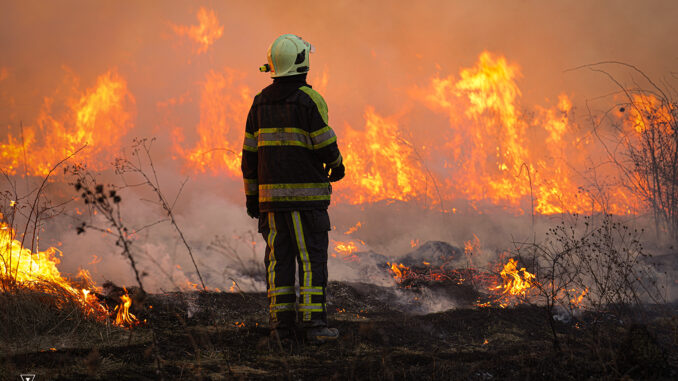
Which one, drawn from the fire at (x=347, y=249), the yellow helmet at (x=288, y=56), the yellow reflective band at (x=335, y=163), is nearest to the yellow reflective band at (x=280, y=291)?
the yellow reflective band at (x=335, y=163)

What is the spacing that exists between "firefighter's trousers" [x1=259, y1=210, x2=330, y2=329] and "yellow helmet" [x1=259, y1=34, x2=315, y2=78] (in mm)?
1252

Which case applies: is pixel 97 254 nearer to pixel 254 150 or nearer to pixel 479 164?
pixel 254 150

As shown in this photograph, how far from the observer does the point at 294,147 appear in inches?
195

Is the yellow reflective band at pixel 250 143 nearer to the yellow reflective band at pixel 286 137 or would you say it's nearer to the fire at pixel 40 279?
the yellow reflective band at pixel 286 137

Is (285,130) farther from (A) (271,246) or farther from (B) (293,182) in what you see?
(A) (271,246)

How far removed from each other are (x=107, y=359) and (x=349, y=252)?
220 inches

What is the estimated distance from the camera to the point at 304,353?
4473 mm

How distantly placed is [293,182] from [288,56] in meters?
1.10

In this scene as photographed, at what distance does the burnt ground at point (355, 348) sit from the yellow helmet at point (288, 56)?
6.90ft

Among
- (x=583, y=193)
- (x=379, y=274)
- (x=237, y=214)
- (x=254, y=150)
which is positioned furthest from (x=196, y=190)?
(x=583, y=193)

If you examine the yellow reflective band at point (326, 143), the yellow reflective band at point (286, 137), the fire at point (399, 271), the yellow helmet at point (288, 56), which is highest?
the yellow helmet at point (288, 56)

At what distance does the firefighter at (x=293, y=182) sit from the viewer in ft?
16.1

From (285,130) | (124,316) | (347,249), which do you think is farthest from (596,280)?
(347,249)

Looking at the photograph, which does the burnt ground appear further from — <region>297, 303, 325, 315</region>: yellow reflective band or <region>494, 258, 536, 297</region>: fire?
<region>494, 258, 536, 297</region>: fire
